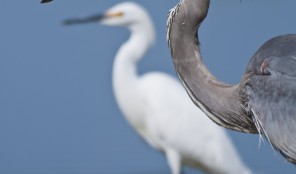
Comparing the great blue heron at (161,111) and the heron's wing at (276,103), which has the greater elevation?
the heron's wing at (276,103)

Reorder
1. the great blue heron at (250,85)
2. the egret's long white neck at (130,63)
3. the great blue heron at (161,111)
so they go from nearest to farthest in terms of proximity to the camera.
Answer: the great blue heron at (250,85) < the great blue heron at (161,111) < the egret's long white neck at (130,63)

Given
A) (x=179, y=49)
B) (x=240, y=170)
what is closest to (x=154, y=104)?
(x=240, y=170)

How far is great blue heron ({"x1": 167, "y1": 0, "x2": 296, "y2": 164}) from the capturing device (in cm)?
262

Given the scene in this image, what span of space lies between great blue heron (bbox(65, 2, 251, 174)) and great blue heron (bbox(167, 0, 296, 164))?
264 centimetres

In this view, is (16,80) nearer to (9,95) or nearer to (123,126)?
(9,95)

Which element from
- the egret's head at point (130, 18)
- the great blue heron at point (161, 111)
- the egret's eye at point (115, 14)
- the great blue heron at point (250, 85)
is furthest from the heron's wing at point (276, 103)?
the egret's eye at point (115, 14)

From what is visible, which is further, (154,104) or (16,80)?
(154,104)

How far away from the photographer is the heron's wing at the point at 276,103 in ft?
8.62

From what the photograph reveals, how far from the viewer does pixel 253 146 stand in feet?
16.8

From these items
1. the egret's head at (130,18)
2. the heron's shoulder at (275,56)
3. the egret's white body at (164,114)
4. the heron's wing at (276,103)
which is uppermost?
the heron's shoulder at (275,56)

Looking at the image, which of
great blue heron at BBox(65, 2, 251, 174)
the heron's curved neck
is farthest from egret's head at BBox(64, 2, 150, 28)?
the heron's curved neck

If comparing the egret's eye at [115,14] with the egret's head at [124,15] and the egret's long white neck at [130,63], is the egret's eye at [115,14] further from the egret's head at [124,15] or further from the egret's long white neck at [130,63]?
the egret's long white neck at [130,63]

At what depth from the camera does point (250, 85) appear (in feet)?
8.69

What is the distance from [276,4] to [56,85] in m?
1.19
